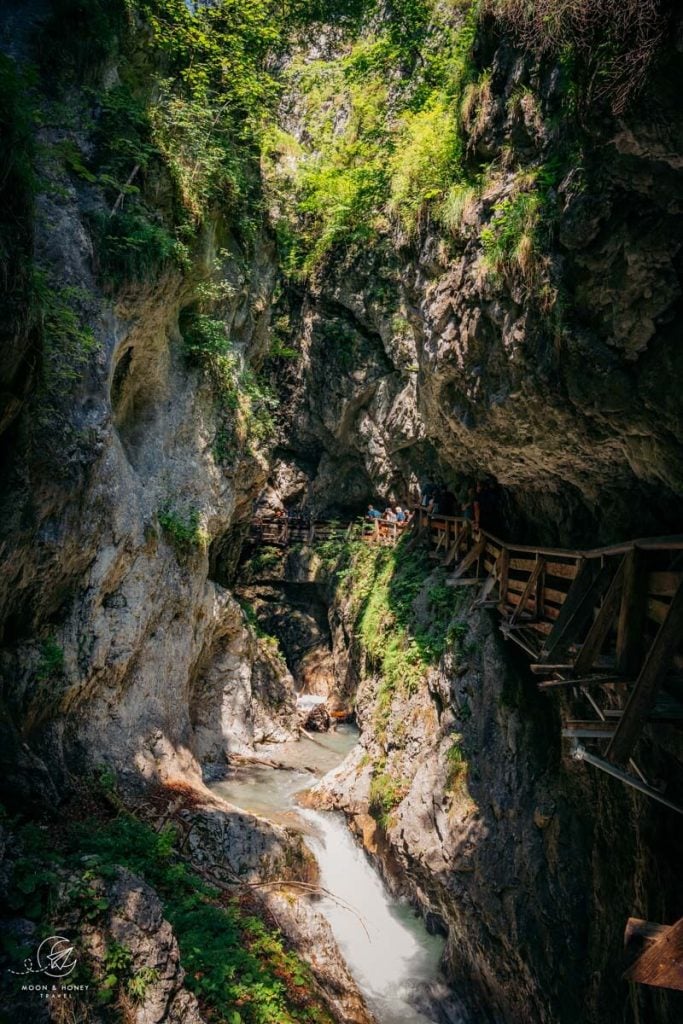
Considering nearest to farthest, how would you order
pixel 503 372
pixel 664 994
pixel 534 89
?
pixel 664 994 < pixel 534 89 < pixel 503 372

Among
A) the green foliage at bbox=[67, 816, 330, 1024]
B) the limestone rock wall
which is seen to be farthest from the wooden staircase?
the green foliage at bbox=[67, 816, 330, 1024]

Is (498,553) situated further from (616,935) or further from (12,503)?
(12,503)

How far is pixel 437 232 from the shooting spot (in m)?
9.11

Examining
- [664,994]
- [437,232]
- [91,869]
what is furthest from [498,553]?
[91,869]

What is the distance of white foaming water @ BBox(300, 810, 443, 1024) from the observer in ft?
31.1

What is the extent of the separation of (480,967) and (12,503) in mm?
9792

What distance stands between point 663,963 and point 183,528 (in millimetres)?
11117

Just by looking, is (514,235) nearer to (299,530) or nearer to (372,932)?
(372,932)

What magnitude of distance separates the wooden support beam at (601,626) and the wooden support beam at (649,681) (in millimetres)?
772

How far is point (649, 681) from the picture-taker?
190 inches

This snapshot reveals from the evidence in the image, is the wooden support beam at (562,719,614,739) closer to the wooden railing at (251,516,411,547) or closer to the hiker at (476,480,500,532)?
the hiker at (476,480,500,532)

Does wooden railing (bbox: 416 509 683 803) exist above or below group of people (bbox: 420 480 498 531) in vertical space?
below

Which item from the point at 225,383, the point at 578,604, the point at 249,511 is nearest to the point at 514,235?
the point at 578,604

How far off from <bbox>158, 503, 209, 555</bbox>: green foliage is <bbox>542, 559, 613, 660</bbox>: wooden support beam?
349 inches
